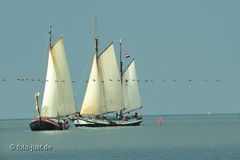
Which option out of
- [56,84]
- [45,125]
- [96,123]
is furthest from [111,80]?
[45,125]

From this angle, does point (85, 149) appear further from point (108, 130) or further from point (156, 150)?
point (108, 130)

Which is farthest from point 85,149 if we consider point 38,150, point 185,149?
point 185,149

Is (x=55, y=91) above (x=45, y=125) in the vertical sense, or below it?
above

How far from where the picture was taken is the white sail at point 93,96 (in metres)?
144

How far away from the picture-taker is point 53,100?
132 metres

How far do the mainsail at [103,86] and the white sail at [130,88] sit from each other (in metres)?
10.4

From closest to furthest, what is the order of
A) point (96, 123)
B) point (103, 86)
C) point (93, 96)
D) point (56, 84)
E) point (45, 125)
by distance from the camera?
1. point (56, 84)
2. point (45, 125)
3. point (93, 96)
4. point (103, 86)
5. point (96, 123)

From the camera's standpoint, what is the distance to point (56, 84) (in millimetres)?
131625

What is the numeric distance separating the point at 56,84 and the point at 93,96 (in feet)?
46.4

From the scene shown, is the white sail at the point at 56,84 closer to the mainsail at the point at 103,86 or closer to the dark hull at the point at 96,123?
the mainsail at the point at 103,86

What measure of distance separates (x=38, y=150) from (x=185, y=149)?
1698 cm

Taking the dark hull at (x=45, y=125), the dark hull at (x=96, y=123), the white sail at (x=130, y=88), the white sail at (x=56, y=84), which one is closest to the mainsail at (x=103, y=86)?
the dark hull at (x=96, y=123)

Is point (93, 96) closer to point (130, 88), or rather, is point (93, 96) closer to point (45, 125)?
point (45, 125)

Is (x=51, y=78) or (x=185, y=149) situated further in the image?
(x=51, y=78)
